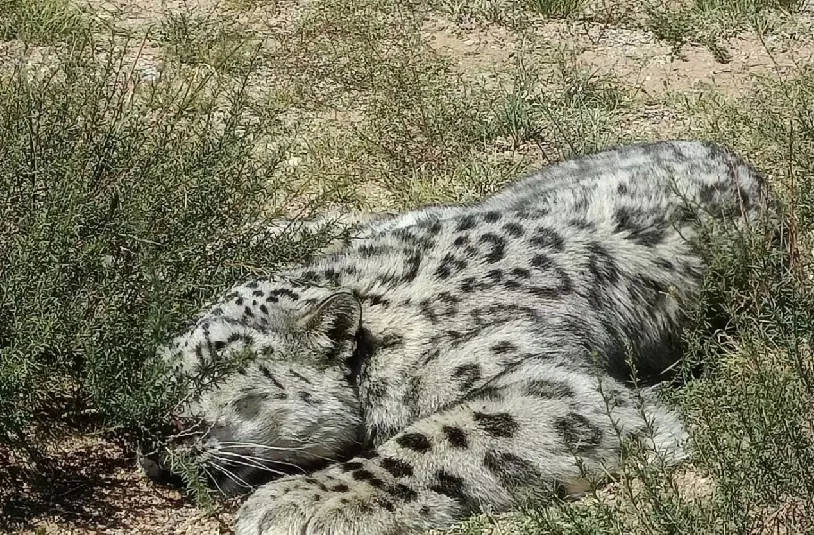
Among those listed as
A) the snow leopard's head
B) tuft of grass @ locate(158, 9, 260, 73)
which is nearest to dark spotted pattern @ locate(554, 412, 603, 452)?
the snow leopard's head

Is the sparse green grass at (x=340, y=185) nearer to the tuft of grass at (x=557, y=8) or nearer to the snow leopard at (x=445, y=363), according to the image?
the tuft of grass at (x=557, y=8)

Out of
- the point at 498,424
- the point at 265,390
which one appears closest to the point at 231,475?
the point at 265,390

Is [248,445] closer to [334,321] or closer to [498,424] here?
[334,321]

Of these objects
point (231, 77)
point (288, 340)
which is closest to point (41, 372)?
point (288, 340)

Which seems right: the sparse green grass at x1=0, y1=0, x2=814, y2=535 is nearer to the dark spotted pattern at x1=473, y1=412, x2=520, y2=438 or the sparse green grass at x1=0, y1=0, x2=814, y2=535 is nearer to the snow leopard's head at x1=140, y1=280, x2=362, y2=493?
the snow leopard's head at x1=140, y1=280, x2=362, y2=493

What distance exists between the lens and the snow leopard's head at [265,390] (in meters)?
4.73

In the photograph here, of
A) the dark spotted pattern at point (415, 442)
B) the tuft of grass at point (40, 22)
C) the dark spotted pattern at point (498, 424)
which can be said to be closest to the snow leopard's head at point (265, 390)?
the dark spotted pattern at point (415, 442)

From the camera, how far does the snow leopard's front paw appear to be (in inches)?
175

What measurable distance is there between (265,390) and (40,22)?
4.48m

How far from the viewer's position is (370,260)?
543 centimetres

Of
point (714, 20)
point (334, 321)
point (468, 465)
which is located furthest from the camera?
point (714, 20)

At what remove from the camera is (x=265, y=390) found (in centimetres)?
483

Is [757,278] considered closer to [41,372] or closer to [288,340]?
[288,340]

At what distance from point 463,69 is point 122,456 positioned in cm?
432
